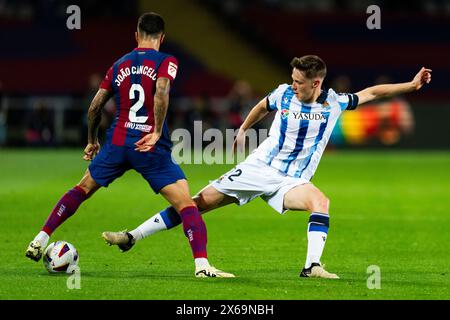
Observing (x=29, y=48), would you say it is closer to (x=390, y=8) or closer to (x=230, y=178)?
(x=390, y=8)

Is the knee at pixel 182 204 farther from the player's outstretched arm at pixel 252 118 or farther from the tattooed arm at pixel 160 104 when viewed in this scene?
the player's outstretched arm at pixel 252 118

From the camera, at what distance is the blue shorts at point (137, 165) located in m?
9.08

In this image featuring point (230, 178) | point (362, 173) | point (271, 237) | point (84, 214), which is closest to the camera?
point (230, 178)

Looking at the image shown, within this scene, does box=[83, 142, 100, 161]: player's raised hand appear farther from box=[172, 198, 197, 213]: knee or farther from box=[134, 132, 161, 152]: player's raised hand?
box=[172, 198, 197, 213]: knee

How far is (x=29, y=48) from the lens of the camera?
119ft

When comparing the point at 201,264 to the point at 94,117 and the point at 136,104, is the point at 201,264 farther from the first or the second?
the point at 94,117

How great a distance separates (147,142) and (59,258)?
1243 mm

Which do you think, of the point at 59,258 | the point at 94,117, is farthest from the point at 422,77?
the point at 59,258

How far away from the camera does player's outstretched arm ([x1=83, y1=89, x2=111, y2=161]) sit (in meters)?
9.19

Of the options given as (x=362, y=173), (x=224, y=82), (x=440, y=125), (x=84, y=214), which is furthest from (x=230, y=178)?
(x=224, y=82)

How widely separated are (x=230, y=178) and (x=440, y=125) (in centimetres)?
2257

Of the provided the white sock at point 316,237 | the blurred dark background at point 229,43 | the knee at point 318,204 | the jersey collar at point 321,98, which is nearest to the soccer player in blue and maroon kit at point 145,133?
the white sock at point 316,237

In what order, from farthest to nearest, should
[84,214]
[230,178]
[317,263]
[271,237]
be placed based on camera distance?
[84,214]
[271,237]
[230,178]
[317,263]

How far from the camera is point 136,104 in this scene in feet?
29.9
